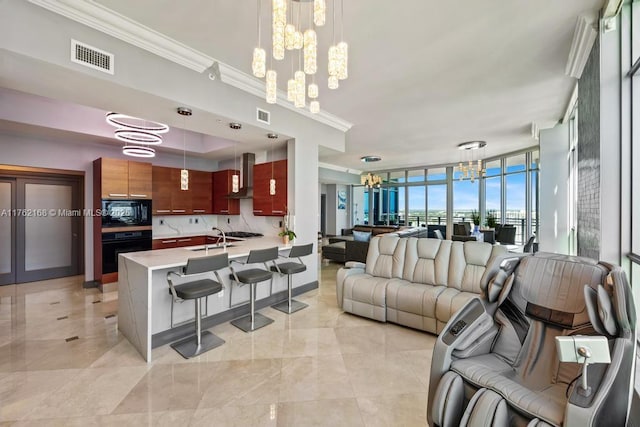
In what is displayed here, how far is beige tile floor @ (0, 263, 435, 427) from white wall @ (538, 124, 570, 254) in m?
4.04

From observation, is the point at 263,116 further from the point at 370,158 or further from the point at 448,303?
the point at 370,158

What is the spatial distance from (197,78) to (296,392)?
3.26 metres

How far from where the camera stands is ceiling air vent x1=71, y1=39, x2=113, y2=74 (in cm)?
224

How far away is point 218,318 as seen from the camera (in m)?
3.39

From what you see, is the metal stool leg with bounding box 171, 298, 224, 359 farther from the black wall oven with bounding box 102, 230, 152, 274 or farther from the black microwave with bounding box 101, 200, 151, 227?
the black microwave with bounding box 101, 200, 151, 227

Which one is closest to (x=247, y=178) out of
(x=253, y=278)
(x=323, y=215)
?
(x=253, y=278)

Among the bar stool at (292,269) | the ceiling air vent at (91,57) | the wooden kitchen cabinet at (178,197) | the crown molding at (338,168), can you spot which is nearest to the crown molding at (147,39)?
the ceiling air vent at (91,57)

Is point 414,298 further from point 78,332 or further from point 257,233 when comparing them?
point 78,332

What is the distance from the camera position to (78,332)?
3.13 m

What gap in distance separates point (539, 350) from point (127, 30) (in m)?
3.98

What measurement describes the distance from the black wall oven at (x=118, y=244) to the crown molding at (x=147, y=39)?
11.2 feet

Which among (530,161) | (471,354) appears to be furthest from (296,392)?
(530,161)

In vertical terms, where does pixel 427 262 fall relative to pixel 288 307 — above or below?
above

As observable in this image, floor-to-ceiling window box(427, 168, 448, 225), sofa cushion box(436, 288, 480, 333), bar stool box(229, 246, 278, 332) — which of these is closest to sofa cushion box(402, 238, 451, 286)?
sofa cushion box(436, 288, 480, 333)
